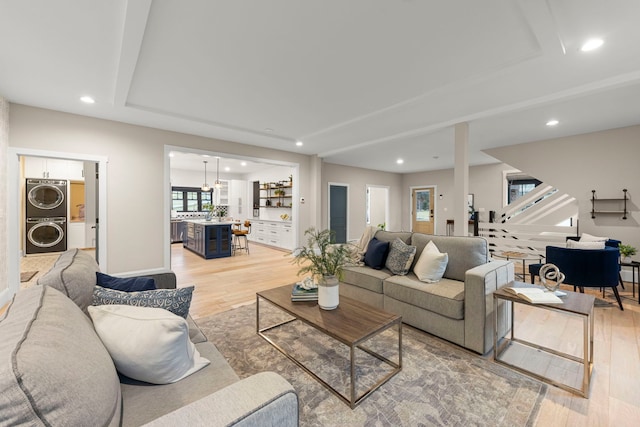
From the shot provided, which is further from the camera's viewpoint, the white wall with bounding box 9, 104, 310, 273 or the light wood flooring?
the white wall with bounding box 9, 104, 310, 273

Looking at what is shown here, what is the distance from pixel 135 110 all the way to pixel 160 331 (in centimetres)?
377

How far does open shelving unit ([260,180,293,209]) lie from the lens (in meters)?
8.38

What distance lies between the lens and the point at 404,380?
1940 mm

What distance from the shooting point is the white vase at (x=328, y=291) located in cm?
212

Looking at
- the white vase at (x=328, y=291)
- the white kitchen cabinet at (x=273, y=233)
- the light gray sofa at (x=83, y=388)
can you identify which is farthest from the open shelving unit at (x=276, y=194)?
the light gray sofa at (x=83, y=388)

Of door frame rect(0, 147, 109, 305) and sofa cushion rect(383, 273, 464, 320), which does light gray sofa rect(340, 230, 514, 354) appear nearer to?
sofa cushion rect(383, 273, 464, 320)

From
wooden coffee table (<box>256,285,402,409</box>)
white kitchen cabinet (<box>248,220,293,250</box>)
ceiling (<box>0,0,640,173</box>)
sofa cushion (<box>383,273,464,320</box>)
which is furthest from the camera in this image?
white kitchen cabinet (<box>248,220,293,250</box>)

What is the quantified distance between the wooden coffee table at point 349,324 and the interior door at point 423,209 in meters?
7.95

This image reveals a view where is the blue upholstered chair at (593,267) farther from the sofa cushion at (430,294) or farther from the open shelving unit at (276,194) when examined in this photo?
the open shelving unit at (276,194)

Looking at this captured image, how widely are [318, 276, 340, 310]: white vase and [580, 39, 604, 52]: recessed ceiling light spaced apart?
2850mm

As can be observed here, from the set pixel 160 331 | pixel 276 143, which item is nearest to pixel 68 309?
pixel 160 331

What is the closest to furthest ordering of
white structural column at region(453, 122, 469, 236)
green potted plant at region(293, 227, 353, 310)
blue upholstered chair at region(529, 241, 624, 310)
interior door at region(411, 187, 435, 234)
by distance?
green potted plant at region(293, 227, 353, 310)
blue upholstered chair at region(529, 241, 624, 310)
white structural column at region(453, 122, 469, 236)
interior door at region(411, 187, 435, 234)

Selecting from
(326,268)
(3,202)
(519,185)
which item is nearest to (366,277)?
(326,268)

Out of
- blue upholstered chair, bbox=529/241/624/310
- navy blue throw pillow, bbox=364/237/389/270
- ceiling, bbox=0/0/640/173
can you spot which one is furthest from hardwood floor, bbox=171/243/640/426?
ceiling, bbox=0/0/640/173
